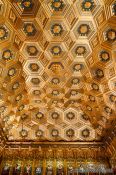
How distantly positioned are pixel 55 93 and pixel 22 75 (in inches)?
95.4

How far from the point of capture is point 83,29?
10797 millimetres

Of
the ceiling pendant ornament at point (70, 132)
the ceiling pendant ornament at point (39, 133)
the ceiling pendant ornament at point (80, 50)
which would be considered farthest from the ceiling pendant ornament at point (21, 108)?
the ceiling pendant ornament at point (80, 50)

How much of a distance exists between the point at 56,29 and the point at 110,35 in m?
2.42

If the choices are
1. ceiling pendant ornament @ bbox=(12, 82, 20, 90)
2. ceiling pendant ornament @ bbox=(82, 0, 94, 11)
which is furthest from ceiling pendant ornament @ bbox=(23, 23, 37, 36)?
ceiling pendant ornament @ bbox=(12, 82, 20, 90)

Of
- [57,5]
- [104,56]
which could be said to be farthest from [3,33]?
[104,56]

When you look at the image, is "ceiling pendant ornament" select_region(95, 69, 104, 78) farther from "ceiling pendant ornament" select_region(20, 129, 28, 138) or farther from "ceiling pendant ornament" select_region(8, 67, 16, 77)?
"ceiling pendant ornament" select_region(20, 129, 28, 138)

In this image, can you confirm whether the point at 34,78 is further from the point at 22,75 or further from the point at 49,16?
the point at 49,16

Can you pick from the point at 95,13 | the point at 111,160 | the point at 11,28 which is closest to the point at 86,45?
the point at 95,13

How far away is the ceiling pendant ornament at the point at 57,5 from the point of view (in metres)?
9.71

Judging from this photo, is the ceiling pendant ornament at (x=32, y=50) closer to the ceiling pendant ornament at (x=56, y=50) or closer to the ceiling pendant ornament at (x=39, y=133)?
the ceiling pendant ornament at (x=56, y=50)

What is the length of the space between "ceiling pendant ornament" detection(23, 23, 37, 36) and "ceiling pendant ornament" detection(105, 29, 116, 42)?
324cm

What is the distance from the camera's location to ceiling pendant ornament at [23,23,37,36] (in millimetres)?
10541

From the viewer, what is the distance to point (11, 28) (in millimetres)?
10531

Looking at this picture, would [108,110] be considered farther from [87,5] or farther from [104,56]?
[87,5]
